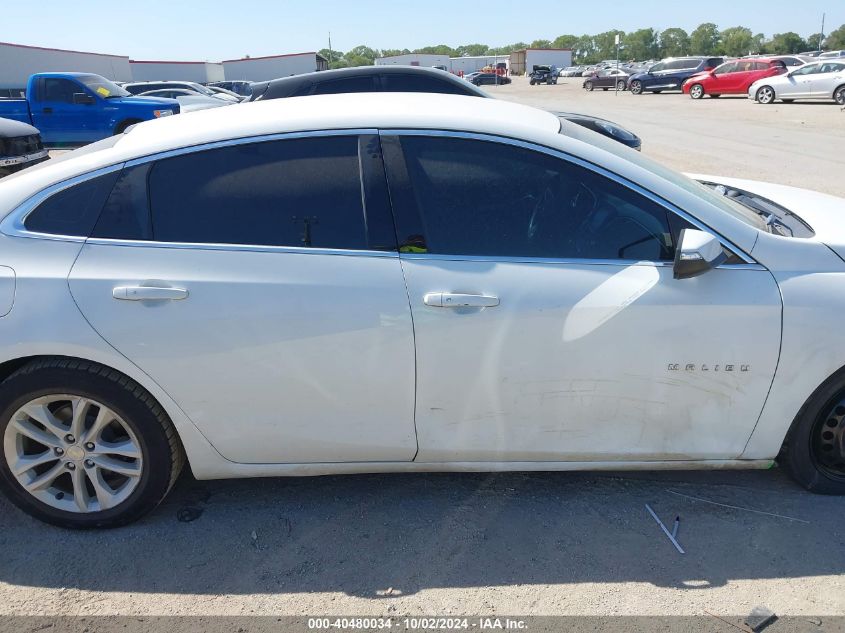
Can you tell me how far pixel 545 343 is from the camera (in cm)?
249

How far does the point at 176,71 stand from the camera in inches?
1944

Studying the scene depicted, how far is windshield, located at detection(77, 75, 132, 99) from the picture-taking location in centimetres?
1439

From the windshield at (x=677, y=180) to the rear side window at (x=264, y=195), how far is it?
3.20ft

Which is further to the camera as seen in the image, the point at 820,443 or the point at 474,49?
the point at 474,49

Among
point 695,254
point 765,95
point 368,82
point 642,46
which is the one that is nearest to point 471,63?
point 642,46

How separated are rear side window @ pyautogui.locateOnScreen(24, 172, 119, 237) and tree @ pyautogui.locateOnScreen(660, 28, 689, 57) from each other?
140 meters

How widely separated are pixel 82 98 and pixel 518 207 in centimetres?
1466

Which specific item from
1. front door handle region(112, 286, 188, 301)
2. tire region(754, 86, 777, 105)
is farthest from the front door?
tire region(754, 86, 777, 105)

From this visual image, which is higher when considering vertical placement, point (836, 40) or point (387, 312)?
point (836, 40)

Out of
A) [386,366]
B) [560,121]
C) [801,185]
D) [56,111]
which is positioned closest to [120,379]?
[386,366]

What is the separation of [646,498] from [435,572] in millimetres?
1024

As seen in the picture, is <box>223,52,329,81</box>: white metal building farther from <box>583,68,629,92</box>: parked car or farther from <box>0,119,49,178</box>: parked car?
<box>0,119,49,178</box>: parked car

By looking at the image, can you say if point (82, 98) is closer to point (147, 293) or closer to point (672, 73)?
point (147, 293)

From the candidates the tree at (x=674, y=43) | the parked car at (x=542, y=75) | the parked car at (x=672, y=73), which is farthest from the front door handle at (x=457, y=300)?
the tree at (x=674, y=43)
